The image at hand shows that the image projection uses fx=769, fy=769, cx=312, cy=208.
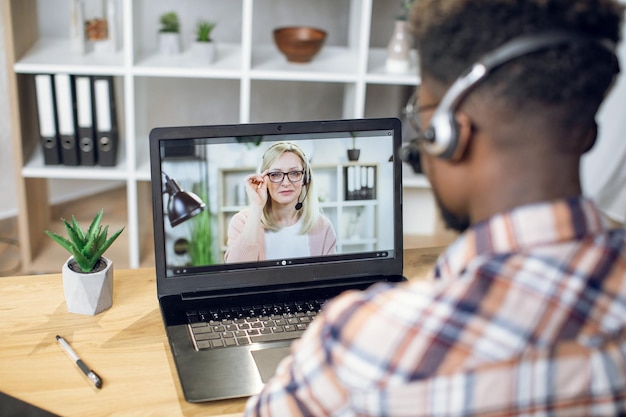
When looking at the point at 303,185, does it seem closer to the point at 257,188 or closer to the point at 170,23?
the point at 257,188

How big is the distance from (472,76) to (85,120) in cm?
208

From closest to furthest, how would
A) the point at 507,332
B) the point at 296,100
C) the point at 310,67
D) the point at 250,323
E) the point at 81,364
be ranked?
1. the point at 507,332
2. the point at 81,364
3. the point at 250,323
4. the point at 310,67
5. the point at 296,100

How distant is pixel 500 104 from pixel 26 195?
2.32 m

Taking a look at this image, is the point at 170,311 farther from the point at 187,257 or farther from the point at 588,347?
the point at 588,347

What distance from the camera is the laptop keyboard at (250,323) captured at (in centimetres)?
115

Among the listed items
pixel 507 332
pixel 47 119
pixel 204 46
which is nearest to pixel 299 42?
pixel 204 46

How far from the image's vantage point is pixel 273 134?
1.28 m

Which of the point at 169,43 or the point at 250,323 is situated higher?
the point at 169,43

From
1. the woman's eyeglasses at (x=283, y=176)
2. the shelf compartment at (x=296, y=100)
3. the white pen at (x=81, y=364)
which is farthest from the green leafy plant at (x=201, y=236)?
the shelf compartment at (x=296, y=100)

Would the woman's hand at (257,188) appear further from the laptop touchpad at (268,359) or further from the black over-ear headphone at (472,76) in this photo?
the black over-ear headphone at (472,76)

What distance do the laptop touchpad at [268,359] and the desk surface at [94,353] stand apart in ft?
0.20

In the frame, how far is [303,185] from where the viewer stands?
4.16ft

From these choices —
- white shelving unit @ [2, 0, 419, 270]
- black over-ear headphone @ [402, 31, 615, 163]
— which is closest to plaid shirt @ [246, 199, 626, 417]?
black over-ear headphone @ [402, 31, 615, 163]

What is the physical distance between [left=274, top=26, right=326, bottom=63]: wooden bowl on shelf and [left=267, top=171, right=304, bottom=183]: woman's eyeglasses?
142 centimetres
